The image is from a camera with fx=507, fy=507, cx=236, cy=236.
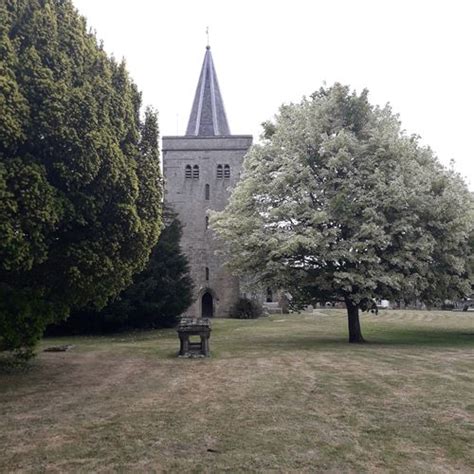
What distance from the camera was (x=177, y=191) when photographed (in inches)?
1593

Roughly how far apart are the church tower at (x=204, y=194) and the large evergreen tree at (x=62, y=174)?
28.0 m

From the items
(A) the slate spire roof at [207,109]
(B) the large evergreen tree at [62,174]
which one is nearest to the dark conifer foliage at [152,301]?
(B) the large evergreen tree at [62,174]

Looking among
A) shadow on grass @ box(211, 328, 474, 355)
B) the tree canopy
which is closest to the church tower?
shadow on grass @ box(211, 328, 474, 355)

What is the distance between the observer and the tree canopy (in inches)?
634

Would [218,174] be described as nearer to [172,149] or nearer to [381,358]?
[172,149]

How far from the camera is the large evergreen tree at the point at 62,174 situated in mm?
8352

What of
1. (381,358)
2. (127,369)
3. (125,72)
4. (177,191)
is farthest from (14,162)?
(177,191)

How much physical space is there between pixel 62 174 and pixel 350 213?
10.2 meters

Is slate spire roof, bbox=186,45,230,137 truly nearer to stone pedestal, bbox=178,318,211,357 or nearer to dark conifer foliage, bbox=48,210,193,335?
dark conifer foliage, bbox=48,210,193,335

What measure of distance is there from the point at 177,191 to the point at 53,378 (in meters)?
30.5

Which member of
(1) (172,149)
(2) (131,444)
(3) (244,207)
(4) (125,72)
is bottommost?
(2) (131,444)

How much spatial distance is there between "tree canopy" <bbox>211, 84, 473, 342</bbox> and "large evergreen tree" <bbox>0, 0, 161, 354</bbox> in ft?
21.6

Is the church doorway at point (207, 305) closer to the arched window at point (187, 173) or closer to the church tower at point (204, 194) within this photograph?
the church tower at point (204, 194)

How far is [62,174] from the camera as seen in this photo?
8953 mm
